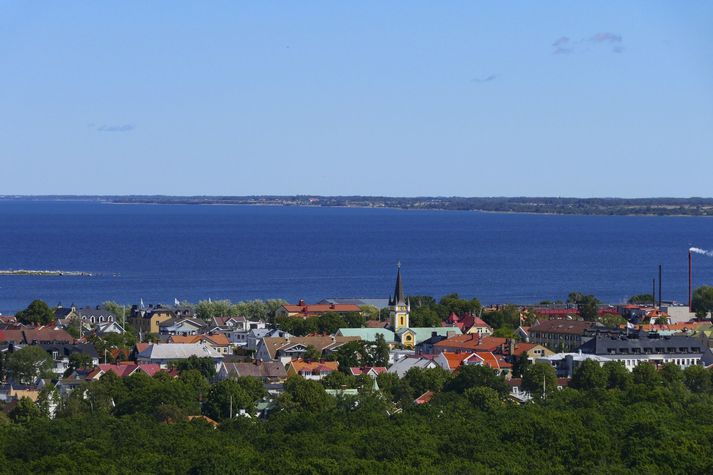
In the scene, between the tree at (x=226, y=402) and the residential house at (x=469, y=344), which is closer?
the tree at (x=226, y=402)

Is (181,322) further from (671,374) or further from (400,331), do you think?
(671,374)

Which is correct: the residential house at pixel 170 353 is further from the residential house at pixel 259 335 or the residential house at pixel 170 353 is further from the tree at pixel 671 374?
the tree at pixel 671 374

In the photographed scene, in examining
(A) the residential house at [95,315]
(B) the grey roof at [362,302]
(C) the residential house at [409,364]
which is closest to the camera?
(C) the residential house at [409,364]

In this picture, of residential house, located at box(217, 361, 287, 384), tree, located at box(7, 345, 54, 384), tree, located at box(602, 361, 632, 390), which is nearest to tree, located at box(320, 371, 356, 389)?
residential house, located at box(217, 361, 287, 384)

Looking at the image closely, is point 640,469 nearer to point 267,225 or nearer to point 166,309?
point 166,309

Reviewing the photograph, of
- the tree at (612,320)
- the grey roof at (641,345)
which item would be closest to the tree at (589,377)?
the grey roof at (641,345)

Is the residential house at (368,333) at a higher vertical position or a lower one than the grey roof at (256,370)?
lower
